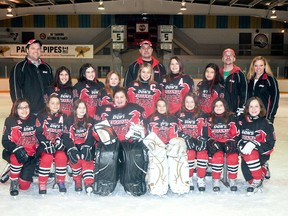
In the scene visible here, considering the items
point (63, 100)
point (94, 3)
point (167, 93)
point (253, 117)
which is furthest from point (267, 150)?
point (94, 3)

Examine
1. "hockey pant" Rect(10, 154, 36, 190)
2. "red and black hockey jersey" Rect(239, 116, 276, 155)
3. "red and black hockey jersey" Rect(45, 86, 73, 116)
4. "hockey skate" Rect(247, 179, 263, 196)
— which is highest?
"red and black hockey jersey" Rect(45, 86, 73, 116)

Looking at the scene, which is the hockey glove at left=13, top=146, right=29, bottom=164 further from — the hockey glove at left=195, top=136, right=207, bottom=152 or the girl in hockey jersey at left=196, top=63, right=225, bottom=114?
the girl in hockey jersey at left=196, top=63, right=225, bottom=114

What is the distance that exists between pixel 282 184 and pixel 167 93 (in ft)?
4.69

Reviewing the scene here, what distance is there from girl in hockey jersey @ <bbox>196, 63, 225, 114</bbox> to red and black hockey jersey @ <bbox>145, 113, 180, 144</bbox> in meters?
0.39

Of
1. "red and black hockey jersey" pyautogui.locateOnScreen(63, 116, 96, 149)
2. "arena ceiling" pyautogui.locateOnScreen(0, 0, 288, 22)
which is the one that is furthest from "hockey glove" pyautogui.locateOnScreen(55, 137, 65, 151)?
"arena ceiling" pyautogui.locateOnScreen(0, 0, 288, 22)

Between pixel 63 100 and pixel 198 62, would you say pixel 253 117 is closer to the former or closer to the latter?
pixel 63 100

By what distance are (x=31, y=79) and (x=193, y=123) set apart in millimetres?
1675

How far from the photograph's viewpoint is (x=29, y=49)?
12.6 ft

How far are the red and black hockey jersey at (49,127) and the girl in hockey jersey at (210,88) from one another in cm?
138

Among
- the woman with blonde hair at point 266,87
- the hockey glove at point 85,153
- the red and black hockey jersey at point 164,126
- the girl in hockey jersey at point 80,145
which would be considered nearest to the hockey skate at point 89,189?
the girl in hockey jersey at point 80,145

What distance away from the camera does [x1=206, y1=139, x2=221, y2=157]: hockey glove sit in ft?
11.4

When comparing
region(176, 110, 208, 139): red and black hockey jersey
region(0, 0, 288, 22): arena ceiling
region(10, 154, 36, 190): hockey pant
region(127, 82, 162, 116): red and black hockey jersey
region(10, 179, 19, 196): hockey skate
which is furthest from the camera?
region(0, 0, 288, 22): arena ceiling

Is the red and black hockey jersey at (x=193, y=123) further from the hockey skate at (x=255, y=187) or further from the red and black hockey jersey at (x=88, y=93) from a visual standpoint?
the red and black hockey jersey at (x=88, y=93)

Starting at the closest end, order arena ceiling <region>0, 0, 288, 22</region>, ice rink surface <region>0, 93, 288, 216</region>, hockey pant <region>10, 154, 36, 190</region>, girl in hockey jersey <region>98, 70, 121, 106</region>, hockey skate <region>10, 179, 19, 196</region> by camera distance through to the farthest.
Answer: ice rink surface <region>0, 93, 288, 216</region>
hockey skate <region>10, 179, 19, 196</region>
hockey pant <region>10, 154, 36, 190</region>
girl in hockey jersey <region>98, 70, 121, 106</region>
arena ceiling <region>0, 0, 288, 22</region>
